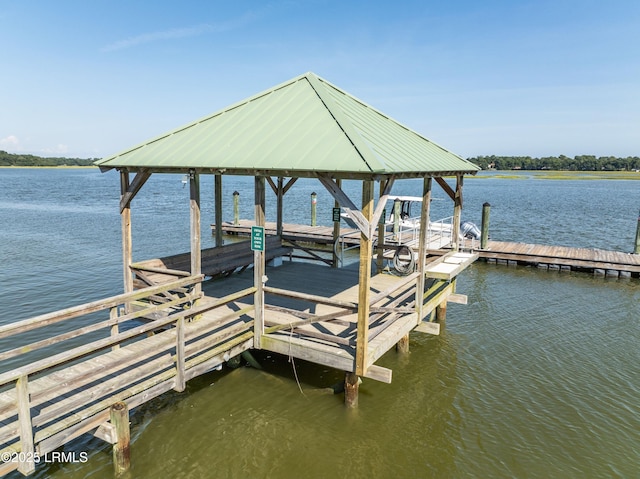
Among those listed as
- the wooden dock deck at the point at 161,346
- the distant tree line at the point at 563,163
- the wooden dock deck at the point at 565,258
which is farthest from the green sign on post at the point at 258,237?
the distant tree line at the point at 563,163

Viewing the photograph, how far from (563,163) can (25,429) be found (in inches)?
7218

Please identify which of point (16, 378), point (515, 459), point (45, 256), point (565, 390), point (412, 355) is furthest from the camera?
point (45, 256)

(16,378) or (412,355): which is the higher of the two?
(16,378)

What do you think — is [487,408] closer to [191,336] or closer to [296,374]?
[296,374]

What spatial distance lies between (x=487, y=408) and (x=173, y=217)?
32.8m

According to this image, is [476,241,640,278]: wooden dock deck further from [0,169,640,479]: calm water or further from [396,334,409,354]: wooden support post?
[396,334,409,354]: wooden support post

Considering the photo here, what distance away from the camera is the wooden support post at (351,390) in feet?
26.6

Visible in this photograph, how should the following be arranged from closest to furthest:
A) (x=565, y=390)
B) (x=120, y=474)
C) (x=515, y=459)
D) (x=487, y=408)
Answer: (x=120, y=474) → (x=515, y=459) → (x=487, y=408) → (x=565, y=390)

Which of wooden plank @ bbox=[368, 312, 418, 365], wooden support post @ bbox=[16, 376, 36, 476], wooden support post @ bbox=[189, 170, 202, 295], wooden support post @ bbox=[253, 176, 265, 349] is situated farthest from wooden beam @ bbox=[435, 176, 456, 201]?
wooden support post @ bbox=[16, 376, 36, 476]

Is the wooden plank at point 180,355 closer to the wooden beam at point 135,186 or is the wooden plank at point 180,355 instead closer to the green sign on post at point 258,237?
the green sign on post at point 258,237

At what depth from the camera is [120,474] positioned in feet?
21.6

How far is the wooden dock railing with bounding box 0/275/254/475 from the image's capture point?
533cm

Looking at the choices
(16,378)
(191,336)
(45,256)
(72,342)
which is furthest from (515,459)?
(45,256)

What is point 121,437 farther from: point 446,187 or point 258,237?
point 446,187
